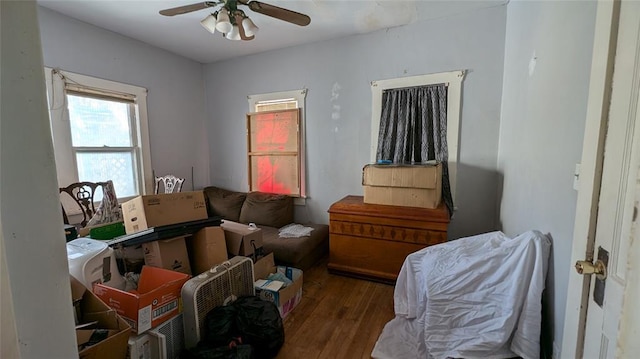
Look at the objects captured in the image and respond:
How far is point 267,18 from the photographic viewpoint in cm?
275

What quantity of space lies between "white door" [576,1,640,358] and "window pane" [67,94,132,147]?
398 cm

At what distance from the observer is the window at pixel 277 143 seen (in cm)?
355

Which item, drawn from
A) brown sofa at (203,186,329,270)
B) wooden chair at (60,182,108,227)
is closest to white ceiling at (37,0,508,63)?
wooden chair at (60,182,108,227)

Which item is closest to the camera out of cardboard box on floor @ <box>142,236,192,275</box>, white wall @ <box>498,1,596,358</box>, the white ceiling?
white wall @ <box>498,1,596,358</box>

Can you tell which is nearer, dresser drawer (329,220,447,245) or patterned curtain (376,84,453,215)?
dresser drawer (329,220,447,245)

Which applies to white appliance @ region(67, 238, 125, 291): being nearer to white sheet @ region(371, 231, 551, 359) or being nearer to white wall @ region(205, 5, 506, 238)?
white sheet @ region(371, 231, 551, 359)

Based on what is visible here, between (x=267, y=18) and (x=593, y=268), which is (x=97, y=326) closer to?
(x=593, y=268)

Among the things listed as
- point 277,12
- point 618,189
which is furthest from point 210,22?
point 618,189

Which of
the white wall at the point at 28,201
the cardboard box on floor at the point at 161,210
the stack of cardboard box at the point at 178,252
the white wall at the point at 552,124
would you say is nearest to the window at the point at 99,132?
the cardboard box on floor at the point at 161,210

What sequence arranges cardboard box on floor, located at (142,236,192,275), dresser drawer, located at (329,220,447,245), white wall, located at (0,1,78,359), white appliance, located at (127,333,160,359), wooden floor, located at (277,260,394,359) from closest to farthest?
white wall, located at (0,1,78,359)
white appliance, located at (127,333,160,359)
wooden floor, located at (277,260,394,359)
cardboard box on floor, located at (142,236,192,275)
dresser drawer, located at (329,220,447,245)

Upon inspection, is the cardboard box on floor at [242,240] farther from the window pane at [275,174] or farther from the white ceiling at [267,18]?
the white ceiling at [267,18]

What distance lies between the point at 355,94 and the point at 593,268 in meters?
2.82

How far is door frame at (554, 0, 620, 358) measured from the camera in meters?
0.68

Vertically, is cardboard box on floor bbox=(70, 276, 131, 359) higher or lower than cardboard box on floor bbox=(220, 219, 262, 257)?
lower
